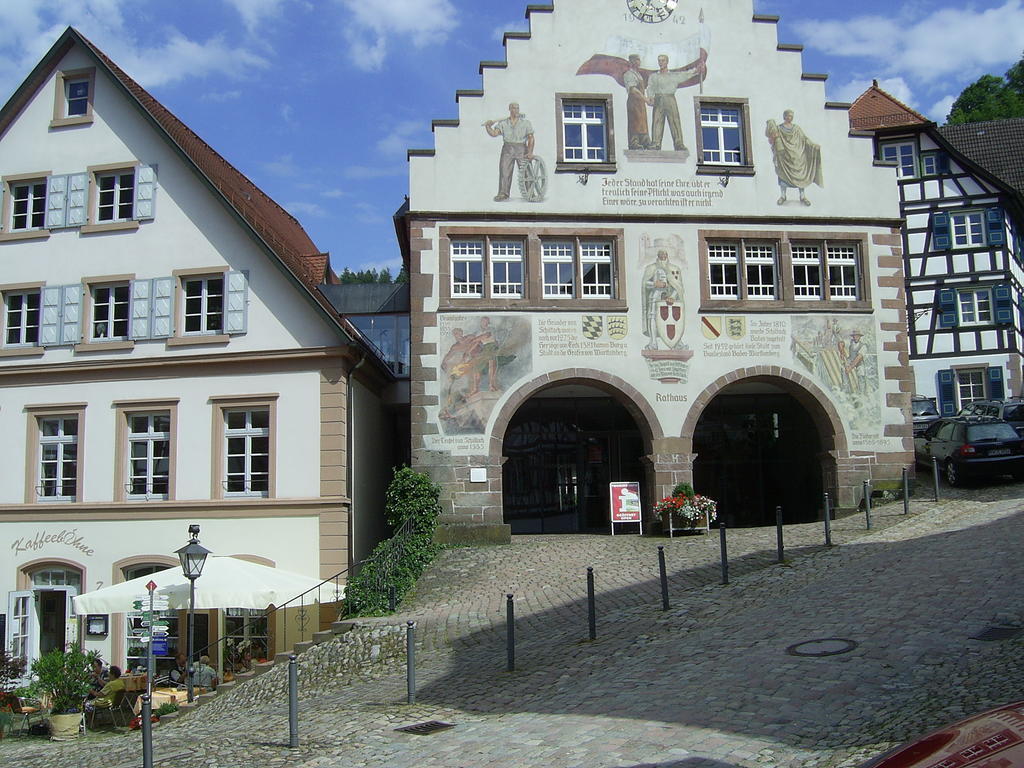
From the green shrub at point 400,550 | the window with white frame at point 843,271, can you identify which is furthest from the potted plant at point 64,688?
the window with white frame at point 843,271

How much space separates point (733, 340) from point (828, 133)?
214 inches

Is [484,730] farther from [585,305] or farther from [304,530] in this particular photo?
[585,305]

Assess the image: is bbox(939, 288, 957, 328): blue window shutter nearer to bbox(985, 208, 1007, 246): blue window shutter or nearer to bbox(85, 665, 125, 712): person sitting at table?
bbox(985, 208, 1007, 246): blue window shutter

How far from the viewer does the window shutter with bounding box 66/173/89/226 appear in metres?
21.8

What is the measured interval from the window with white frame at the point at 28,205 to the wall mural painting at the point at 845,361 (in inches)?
667

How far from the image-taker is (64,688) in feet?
52.2

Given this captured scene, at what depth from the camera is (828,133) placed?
22953 millimetres

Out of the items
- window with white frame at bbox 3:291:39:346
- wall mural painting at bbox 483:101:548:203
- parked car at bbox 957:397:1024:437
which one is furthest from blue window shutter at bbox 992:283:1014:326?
window with white frame at bbox 3:291:39:346

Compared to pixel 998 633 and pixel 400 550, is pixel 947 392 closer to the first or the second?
pixel 400 550

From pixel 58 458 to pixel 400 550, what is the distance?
27.4 ft

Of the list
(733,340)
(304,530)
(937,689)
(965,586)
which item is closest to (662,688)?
(937,689)

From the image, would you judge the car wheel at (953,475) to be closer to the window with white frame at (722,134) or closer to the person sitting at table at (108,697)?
the window with white frame at (722,134)

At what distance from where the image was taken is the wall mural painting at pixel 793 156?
22.7 meters

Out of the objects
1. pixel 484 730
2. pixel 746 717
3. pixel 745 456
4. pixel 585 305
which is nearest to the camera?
pixel 746 717
